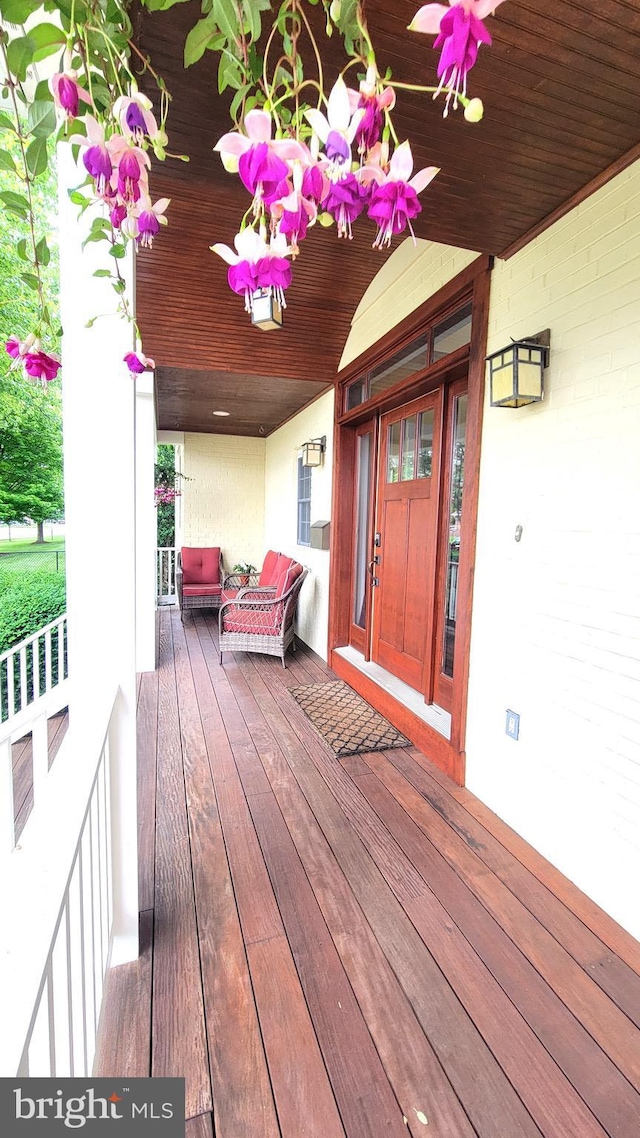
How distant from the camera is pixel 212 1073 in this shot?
124cm

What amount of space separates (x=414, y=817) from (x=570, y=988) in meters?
0.86

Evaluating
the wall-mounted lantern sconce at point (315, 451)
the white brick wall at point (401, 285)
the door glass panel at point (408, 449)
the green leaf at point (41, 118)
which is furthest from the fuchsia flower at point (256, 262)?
the wall-mounted lantern sconce at point (315, 451)

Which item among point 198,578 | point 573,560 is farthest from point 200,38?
point 198,578

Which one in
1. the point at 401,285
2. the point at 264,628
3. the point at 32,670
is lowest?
the point at 32,670

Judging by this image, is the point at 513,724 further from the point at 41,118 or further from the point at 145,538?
the point at 145,538

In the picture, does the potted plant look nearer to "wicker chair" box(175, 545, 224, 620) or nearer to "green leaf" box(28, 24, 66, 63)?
"wicker chair" box(175, 545, 224, 620)

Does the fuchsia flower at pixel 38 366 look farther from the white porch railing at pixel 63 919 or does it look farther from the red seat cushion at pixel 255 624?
the red seat cushion at pixel 255 624

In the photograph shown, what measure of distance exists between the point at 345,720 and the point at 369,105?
3201mm

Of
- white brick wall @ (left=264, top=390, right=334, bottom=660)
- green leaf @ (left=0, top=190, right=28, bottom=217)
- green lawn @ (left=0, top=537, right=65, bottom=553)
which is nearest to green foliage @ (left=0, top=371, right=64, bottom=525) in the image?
green lawn @ (left=0, top=537, right=65, bottom=553)

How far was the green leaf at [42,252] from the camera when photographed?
0.82m

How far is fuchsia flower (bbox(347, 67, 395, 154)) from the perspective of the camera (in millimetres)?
553

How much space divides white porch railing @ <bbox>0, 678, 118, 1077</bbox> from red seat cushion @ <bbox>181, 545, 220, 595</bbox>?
5.41 m

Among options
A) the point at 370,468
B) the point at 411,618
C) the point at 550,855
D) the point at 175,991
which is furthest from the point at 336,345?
the point at 175,991

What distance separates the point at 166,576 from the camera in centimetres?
783
